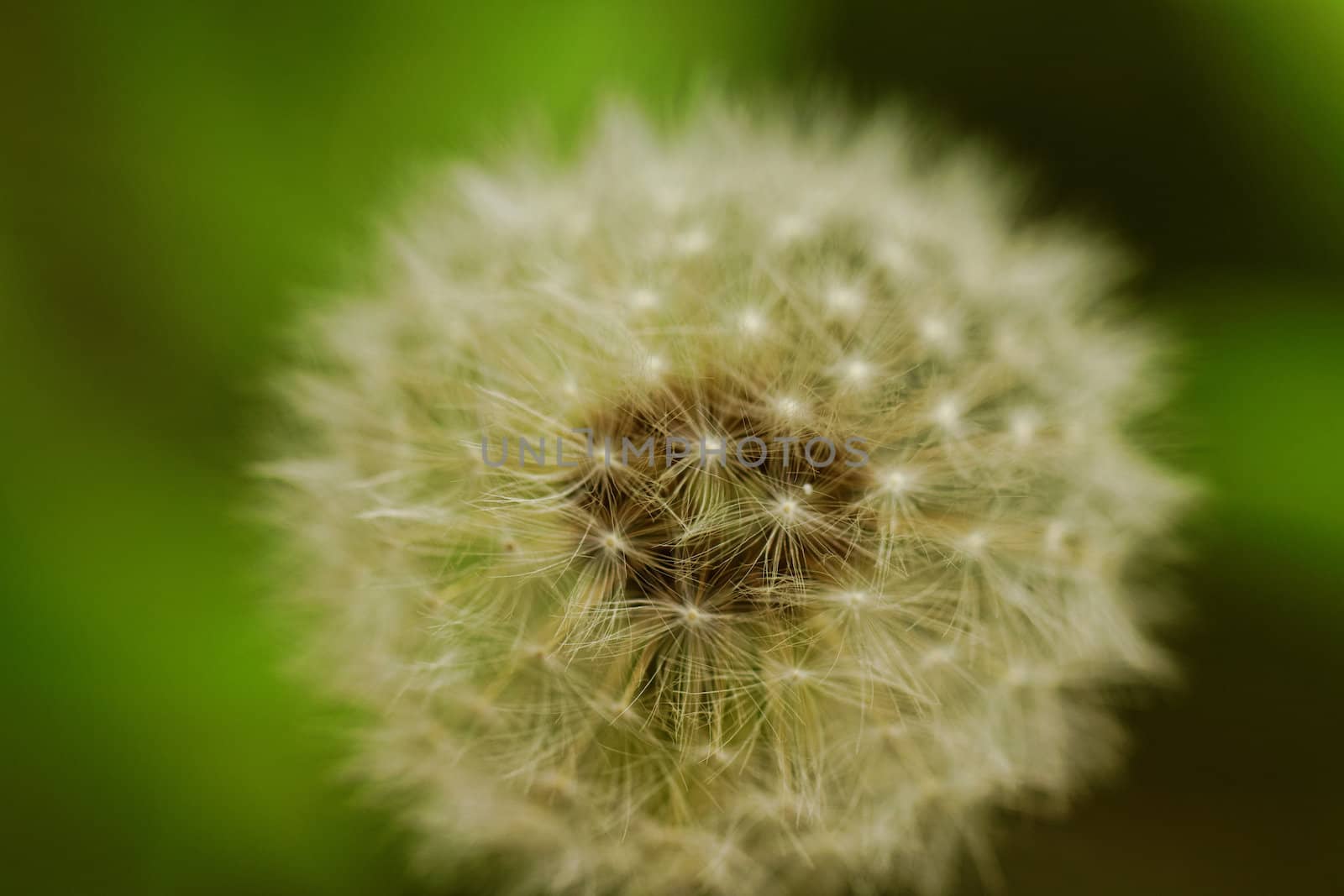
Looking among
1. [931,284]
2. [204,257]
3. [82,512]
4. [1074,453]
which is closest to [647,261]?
[931,284]

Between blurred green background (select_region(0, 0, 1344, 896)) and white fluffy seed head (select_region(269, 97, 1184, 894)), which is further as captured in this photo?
blurred green background (select_region(0, 0, 1344, 896))

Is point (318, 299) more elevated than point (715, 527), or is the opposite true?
point (318, 299)

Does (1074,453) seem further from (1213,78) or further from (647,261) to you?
(1213,78)

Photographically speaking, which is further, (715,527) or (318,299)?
(318,299)

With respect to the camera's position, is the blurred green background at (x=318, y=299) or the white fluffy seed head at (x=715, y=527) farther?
the blurred green background at (x=318, y=299)
